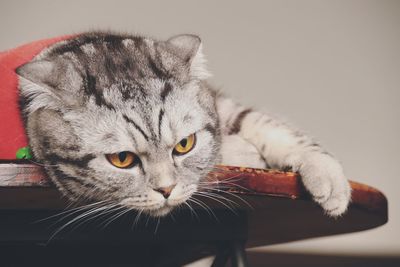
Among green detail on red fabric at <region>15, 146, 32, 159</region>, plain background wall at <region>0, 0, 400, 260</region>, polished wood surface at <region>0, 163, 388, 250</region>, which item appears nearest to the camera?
polished wood surface at <region>0, 163, 388, 250</region>

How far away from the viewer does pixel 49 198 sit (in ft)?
1.86

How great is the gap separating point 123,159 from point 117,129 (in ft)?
0.16

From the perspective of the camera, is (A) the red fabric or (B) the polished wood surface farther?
(A) the red fabric

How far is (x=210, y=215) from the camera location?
666 millimetres

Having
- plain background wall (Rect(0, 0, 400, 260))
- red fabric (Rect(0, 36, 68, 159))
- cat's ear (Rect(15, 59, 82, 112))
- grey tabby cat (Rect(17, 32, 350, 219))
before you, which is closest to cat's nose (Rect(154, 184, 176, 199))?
grey tabby cat (Rect(17, 32, 350, 219))

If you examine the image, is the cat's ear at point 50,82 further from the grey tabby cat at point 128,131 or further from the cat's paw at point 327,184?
the cat's paw at point 327,184

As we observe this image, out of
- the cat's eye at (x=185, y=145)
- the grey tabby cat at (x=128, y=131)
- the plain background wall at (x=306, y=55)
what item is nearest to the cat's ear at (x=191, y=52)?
the grey tabby cat at (x=128, y=131)

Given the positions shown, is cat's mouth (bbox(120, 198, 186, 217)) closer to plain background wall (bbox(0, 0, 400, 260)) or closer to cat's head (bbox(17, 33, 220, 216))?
cat's head (bbox(17, 33, 220, 216))

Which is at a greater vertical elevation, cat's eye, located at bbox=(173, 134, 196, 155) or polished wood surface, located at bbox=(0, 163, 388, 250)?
cat's eye, located at bbox=(173, 134, 196, 155)

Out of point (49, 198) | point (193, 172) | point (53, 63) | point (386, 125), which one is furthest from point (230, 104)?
point (386, 125)

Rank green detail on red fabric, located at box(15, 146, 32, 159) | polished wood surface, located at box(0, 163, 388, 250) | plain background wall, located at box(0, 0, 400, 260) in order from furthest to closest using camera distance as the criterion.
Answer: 1. plain background wall, located at box(0, 0, 400, 260)
2. green detail on red fabric, located at box(15, 146, 32, 159)
3. polished wood surface, located at box(0, 163, 388, 250)

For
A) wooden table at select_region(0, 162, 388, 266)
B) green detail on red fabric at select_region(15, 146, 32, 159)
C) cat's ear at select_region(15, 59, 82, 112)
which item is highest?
cat's ear at select_region(15, 59, 82, 112)

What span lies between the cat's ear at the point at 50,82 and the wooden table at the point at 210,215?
17cm

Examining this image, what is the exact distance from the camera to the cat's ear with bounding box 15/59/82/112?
2.18 feet
